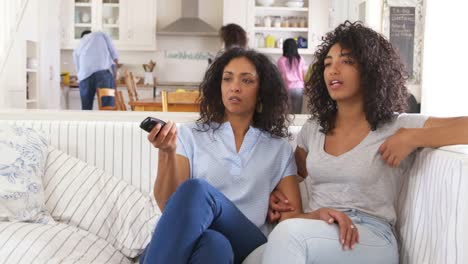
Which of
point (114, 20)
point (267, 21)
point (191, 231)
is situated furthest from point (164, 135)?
point (114, 20)

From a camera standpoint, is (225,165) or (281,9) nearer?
(225,165)

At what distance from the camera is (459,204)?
137 cm

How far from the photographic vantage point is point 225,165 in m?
1.81

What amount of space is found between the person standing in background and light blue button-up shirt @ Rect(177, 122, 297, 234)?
13.8ft

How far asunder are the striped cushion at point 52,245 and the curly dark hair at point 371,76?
0.84 m

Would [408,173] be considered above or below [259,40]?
below

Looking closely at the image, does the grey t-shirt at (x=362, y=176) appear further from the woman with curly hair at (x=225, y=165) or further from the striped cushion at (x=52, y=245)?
the striped cushion at (x=52, y=245)

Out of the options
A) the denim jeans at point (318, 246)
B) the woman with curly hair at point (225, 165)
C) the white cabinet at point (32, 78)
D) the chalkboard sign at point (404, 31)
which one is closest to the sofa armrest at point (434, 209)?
the denim jeans at point (318, 246)

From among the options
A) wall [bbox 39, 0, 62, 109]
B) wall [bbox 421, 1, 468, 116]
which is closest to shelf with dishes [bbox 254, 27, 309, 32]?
wall [bbox 39, 0, 62, 109]

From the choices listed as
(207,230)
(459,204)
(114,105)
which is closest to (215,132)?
(207,230)

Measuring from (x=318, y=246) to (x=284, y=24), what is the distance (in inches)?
246

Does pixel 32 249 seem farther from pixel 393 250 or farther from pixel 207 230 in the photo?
pixel 393 250

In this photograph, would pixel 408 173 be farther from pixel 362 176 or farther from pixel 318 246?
pixel 318 246

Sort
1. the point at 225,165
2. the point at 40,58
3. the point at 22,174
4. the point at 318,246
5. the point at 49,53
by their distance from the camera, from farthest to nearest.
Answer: the point at 49,53 → the point at 40,58 → the point at 22,174 → the point at 225,165 → the point at 318,246
